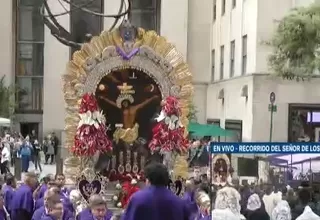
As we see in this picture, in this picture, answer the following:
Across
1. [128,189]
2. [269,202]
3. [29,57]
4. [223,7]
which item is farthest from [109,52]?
[29,57]

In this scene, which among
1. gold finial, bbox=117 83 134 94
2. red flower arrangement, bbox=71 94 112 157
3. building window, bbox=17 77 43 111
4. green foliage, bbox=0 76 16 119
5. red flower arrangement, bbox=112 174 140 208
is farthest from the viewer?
building window, bbox=17 77 43 111

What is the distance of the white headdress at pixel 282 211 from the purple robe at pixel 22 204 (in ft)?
14.1

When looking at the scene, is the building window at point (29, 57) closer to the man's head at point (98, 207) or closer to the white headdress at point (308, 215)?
the white headdress at point (308, 215)

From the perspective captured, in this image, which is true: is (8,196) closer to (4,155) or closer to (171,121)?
(171,121)

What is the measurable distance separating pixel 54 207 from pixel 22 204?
177 inches

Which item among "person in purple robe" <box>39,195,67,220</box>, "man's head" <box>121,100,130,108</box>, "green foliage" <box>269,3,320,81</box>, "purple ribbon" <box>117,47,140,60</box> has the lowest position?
"person in purple robe" <box>39,195,67,220</box>

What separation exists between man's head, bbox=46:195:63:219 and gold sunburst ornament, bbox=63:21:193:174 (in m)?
8.37

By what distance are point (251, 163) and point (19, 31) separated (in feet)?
131

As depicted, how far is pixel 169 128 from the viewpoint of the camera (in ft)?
55.2

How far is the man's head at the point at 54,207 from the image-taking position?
8391 millimetres

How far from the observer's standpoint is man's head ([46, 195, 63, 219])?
27.5 feet

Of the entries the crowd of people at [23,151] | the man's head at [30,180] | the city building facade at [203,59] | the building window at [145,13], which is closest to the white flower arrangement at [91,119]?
the man's head at [30,180]

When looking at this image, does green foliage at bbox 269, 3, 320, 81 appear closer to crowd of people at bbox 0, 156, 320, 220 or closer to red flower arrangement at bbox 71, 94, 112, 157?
crowd of people at bbox 0, 156, 320, 220

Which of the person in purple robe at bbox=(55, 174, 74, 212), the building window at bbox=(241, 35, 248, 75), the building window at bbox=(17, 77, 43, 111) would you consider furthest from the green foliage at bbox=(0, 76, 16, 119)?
the person in purple robe at bbox=(55, 174, 74, 212)
